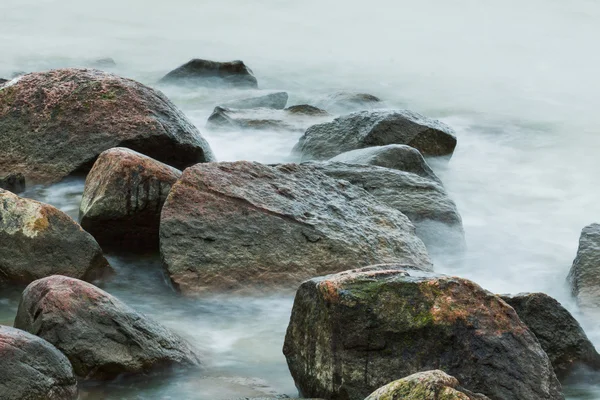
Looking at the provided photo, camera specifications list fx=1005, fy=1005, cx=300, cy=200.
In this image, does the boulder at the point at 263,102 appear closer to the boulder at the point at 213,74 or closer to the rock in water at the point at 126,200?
the boulder at the point at 213,74

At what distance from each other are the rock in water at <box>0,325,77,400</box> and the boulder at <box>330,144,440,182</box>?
401 centimetres

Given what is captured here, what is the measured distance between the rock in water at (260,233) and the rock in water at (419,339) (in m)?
1.67

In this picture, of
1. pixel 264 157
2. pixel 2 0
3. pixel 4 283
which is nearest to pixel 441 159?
pixel 264 157

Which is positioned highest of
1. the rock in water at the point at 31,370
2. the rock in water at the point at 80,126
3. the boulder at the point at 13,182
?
the rock in water at the point at 80,126

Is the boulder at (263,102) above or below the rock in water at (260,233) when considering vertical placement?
above

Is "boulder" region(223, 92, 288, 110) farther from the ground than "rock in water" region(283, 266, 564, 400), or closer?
farther from the ground

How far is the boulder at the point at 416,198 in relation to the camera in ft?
23.7

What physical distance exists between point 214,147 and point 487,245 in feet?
10.6

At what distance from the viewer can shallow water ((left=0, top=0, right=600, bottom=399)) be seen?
5.69 metres

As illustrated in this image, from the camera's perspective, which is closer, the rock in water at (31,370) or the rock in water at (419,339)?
the rock in water at (31,370)

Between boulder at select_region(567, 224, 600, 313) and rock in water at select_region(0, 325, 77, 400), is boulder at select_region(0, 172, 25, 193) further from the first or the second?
boulder at select_region(567, 224, 600, 313)

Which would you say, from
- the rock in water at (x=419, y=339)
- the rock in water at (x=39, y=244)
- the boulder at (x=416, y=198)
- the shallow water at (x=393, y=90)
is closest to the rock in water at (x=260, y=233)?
the shallow water at (x=393, y=90)

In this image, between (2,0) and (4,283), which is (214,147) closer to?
(4,283)

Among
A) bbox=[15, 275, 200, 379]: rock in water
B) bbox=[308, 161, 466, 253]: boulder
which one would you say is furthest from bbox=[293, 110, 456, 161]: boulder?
bbox=[15, 275, 200, 379]: rock in water
